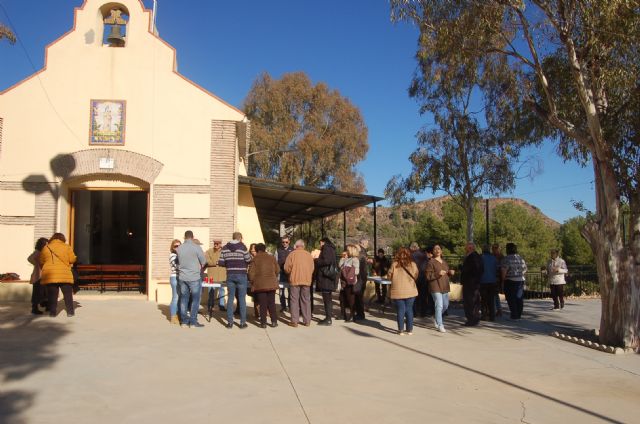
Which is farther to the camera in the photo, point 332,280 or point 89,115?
point 89,115

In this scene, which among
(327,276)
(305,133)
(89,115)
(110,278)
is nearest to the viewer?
(327,276)

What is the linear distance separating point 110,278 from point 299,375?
353 inches

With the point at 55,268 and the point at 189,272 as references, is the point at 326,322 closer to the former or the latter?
the point at 189,272

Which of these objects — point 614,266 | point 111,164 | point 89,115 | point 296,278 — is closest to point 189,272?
point 296,278

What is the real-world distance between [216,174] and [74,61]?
172 inches

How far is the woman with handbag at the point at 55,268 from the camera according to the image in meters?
9.95

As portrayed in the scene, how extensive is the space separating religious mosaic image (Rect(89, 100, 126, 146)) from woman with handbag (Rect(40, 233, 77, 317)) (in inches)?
147

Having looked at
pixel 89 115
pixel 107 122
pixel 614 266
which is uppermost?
pixel 89 115

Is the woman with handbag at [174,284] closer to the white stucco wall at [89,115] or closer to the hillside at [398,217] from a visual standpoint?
the white stucco wall at [89,115]

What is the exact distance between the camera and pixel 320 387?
5.98 metres

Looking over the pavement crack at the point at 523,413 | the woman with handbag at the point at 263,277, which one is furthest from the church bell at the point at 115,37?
the pavement crack at the point at 523,413

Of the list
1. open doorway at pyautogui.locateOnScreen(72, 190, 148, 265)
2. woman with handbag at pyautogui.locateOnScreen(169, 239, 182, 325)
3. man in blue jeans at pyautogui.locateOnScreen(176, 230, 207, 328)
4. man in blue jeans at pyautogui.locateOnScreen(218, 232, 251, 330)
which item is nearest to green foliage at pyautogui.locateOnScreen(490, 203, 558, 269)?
open doorway at pyautogui.locateOnScreen(72, 190, 148, 265)

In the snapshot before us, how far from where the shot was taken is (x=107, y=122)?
43.5ft

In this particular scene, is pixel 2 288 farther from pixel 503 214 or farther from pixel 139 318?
pixel 503 214
